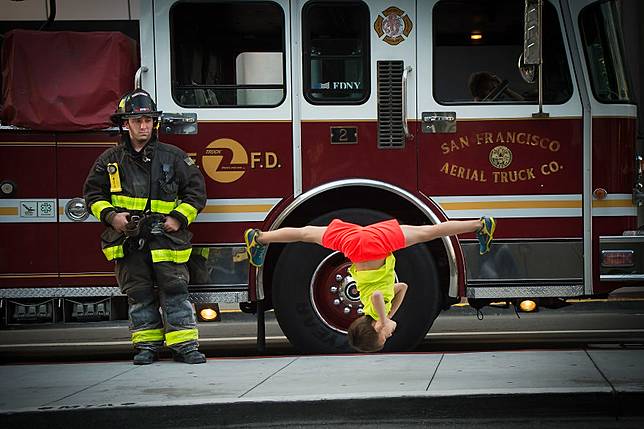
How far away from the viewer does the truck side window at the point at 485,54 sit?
760 centimetres

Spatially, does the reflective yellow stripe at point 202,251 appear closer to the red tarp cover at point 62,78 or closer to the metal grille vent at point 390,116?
the red tarp cover at point 62,78

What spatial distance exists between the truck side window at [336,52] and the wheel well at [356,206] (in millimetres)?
662

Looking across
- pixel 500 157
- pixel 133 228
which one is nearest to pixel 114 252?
pixel 133 228

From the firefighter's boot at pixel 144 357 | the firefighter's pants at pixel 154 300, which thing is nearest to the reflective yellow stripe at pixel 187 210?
the firefighter's pants at pixel 154 300

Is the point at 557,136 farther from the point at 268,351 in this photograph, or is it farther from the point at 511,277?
the point at 268,351

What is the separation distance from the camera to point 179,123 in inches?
298

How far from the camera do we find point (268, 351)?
8.73 m

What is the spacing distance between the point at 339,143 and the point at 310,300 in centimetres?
112

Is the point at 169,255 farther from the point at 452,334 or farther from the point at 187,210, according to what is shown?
the point at 452,334

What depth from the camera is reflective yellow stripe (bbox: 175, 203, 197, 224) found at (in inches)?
286

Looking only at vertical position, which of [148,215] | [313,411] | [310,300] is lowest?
[313,411]

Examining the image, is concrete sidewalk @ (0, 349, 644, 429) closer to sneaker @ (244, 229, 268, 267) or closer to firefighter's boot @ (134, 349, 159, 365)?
firefighter's boot @ (134, 349, 159, 365)

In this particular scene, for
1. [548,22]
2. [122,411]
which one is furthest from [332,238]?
[548,22]

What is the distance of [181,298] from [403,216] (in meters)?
1.68
